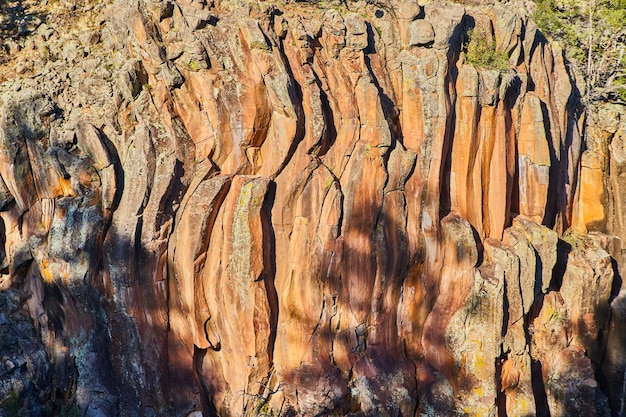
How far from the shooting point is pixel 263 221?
13.0 m

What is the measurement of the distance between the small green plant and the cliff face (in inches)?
10.9

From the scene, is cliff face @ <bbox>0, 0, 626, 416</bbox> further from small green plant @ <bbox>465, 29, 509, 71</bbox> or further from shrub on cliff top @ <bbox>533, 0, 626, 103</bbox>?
shrub on cliff top @ <bbox>533, 0, 626, 103</bbox>

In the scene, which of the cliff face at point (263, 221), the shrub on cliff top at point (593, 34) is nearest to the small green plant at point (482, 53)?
the cliff face at point (263, 221)

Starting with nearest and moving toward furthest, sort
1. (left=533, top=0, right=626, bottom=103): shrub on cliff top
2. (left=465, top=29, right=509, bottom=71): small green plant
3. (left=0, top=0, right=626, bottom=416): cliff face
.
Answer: (left=0, top=0, right=626, bottom=416): cliff face → (left=465, top=29, right=509, bottom=71): small green plant → (left=533, top=0, right=626, bottom=103): shrub on cliff top

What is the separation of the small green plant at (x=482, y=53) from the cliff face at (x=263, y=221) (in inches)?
10.9

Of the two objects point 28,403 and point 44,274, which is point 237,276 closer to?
point 44,274

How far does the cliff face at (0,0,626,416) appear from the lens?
1273 centimetres

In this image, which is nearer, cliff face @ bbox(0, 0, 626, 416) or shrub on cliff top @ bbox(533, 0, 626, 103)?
cliff face @ bbox(0, 0, 626, 416)

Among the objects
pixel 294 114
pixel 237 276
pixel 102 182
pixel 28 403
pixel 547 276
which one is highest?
pixel 294 114

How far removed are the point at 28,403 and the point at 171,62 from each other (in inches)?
319

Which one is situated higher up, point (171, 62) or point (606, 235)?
point (171, 62)

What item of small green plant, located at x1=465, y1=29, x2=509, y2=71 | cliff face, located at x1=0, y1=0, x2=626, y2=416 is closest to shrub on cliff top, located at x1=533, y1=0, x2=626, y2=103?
small green plant, located at x1=465, y1=29, x2=509, y2=71


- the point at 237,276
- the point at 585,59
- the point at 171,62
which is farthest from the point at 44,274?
the point at 585,59

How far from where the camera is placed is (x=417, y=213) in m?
14.0
